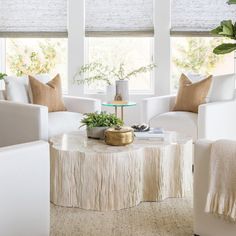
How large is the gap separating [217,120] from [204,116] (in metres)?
0.21

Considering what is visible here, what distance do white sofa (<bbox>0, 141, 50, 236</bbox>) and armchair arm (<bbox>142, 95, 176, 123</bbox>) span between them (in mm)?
2741

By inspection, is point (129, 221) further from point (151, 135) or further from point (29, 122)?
point (29, 122)

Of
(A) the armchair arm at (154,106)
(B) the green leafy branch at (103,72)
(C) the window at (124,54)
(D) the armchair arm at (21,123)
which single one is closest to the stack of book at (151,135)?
(D) the armchair arm at (21,123)

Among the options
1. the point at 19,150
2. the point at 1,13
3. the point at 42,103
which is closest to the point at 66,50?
the point at 1,13

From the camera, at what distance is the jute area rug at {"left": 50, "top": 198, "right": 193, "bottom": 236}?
10.0 ft

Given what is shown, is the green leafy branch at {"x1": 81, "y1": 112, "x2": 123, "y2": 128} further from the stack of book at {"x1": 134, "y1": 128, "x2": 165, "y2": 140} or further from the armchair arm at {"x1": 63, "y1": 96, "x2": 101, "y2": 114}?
the armchair arm at {"x1": 63, "y1": 96, "x2": 101, "y2": 114}

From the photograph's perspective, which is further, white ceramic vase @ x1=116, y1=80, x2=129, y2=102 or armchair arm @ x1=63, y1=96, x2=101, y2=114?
white ceramic vase @ x1=116, y1=80, x2=129, y2=102

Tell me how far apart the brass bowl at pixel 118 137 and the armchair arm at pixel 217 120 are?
1.19 m

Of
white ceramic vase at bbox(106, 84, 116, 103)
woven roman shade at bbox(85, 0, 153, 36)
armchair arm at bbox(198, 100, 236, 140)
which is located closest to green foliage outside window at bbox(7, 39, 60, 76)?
woven roman shade at bbox(85, 0, 153, 36)

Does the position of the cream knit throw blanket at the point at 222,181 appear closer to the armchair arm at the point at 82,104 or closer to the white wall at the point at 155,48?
the armchair arm at the point at 82,104

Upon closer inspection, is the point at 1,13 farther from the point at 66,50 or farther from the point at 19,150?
the point at 19,150

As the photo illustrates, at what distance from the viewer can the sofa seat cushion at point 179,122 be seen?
483 centimetres

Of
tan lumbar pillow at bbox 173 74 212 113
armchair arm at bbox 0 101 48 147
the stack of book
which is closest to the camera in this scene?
the stack of book

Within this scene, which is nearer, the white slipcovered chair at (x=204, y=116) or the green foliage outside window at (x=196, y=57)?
the white slipcovered chair at (x=204, y=116)
